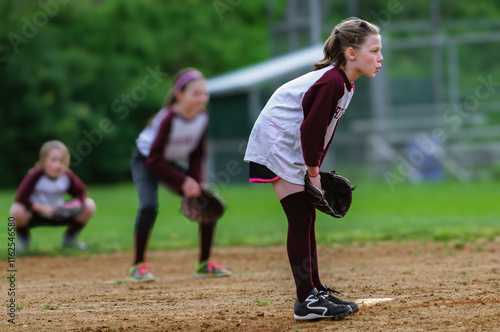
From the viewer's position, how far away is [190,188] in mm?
5973

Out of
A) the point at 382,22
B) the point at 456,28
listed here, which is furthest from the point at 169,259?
the point at 456,28

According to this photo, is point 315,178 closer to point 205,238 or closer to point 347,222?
point 205,238

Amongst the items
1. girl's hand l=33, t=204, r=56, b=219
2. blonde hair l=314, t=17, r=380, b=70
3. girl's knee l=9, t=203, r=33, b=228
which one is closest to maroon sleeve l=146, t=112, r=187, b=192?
blonde hair l=314, t=17, r=380, b=70

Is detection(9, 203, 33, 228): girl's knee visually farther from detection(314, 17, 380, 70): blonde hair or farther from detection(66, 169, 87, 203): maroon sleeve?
detection(314, 17, 380, 70): blonde hair

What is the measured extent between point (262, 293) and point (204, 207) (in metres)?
1.43

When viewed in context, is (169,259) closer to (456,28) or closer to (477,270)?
(477,270)

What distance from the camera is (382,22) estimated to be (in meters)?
20.0

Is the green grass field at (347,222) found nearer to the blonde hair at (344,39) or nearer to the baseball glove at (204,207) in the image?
the baseball glove at (204,207)

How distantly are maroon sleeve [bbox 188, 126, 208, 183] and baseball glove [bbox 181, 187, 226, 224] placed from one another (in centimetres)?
25

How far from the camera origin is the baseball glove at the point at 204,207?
6133mm

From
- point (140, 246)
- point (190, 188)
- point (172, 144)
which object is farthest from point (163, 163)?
point (140, 246)

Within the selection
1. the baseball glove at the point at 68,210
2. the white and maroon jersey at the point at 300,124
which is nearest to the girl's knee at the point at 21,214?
the baseball glove at the point at 68,210

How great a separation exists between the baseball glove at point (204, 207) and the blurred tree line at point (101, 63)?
19.3 meters

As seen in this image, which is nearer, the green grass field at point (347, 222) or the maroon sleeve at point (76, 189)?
the maroon sleeve at point (76, 189)
